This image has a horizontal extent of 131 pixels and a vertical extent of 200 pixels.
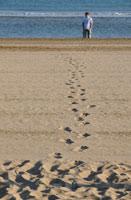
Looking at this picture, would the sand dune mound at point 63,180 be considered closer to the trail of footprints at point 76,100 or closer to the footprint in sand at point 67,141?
the trail of footprints at point 76,100

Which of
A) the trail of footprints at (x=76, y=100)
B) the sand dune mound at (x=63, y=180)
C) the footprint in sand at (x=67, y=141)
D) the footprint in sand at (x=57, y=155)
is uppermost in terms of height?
the trail of footprints at (x=76, y=100)

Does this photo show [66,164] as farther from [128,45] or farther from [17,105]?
[128,45]

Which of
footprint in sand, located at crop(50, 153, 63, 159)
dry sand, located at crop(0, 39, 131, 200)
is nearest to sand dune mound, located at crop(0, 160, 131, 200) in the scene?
dry sand, located at crop(0, 39, 131, 200)

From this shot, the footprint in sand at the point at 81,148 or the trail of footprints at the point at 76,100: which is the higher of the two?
the trail of footprints at the point at 76,100

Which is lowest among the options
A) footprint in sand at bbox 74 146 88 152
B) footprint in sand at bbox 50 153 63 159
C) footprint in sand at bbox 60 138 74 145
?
footprint in sand at bbox 50 153 63 159

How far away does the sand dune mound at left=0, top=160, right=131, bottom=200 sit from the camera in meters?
5.36

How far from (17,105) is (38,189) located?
172 inches

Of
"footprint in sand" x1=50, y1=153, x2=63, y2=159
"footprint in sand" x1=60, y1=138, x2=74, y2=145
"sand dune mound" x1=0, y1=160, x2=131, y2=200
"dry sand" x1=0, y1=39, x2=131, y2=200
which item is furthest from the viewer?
"footprint in sand" x1=60, y1=138, x2=74, y2=145

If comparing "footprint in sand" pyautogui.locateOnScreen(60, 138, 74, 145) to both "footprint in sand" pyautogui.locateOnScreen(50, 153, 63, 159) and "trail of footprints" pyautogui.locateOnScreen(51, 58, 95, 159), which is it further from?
"footprint in sand" pyautogui.locateOnScreen(50, 153, 63, 159)

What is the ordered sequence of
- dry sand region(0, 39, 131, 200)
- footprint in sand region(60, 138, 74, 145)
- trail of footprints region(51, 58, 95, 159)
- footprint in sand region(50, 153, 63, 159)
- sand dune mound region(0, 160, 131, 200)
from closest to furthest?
sand dune mound region(0, 160, 131, 200) → dry sand region(0, 39, 131, 200) → footprint in sand region(50, 153, 63, 159) → footprint in sand region(60, 138, 74, 145) → trail of footprints region(51, 58, 95, 159)

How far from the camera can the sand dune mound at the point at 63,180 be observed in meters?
5.36

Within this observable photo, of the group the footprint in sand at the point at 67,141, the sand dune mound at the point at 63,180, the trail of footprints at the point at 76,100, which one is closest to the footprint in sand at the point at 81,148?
the trail of footprints at the point at 76,100

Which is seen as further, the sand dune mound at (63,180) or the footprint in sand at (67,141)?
the footprint in sand at (67,141)

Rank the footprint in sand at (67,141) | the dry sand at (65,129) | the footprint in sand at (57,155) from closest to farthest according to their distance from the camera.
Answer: the dry sand at (65,129) → the footprint in sand at (57,155) → the footprint in sand at (67,141)
